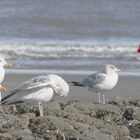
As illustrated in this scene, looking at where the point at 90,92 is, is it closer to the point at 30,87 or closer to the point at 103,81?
the point at 103,81

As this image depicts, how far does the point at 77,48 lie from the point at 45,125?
13.3 meters

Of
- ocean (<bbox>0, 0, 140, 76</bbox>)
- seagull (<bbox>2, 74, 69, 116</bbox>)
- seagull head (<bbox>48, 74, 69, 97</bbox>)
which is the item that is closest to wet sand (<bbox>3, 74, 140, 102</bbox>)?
ocean (<bbox>0, 0, 140, 76</bbox>)

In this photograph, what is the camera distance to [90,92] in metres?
13.7

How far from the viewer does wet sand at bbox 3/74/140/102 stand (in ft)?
43.9

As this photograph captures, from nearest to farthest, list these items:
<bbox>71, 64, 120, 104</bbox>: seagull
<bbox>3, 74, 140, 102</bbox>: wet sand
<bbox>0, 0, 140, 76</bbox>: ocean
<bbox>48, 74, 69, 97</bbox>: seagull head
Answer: <bbox>48, 74, 69, 97</bbox>: seagull head
<bbox>71, 64, 120, 104</bbox>: seagull
<bbox>3, 74, 140, 102</bbox>: wet sand
<bbox>0, 0, 140, 76</bbox>: ocean

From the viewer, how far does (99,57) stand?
19.8 metres

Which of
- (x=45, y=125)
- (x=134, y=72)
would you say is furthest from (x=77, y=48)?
(x=45, y=125)

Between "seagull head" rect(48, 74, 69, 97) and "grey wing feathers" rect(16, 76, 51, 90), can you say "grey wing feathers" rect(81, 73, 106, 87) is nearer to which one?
"seagull head" rect(48, 74, 69, 97)

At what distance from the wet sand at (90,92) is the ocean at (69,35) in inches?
30.7

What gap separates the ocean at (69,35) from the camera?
18.4 metres

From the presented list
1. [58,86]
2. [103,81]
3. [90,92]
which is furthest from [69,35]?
[58,86]

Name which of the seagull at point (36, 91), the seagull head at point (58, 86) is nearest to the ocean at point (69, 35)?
the seagull head at point (58, 86)

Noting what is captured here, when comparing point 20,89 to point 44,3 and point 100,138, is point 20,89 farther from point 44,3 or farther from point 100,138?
point 44,3

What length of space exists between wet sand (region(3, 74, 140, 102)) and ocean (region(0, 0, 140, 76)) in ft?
2.56
